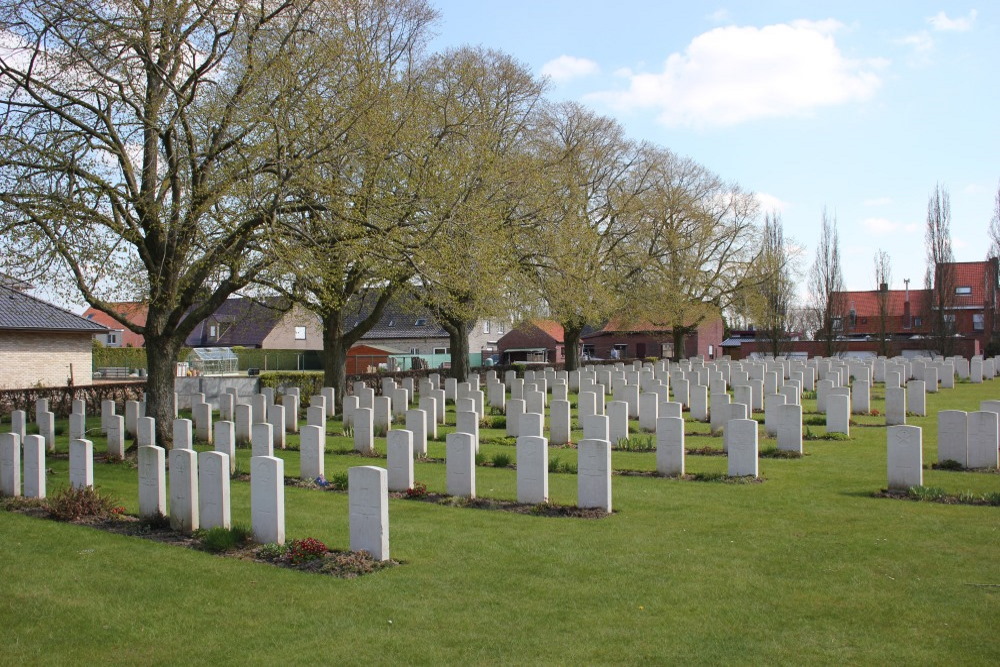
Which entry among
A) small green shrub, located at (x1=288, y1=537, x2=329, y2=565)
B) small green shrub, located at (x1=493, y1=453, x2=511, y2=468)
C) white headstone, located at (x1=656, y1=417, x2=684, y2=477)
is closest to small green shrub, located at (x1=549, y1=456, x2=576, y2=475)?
small green shrub, located at (x1=493, y1=453, x2=511, y2=468)

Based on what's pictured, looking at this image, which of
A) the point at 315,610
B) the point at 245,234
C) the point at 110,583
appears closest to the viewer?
the point at 315,610

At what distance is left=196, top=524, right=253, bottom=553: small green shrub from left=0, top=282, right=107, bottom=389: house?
24.6 metres

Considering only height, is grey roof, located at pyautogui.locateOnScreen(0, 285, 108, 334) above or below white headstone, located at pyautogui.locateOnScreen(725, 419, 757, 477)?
above

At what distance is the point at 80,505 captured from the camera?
1023cm

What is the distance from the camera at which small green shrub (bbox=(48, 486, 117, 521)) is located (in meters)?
10.2

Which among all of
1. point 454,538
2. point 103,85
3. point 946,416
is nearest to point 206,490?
point 454,538

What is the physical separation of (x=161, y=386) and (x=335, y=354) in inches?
344

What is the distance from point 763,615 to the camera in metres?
6.16

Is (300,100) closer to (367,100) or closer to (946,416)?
(367,100)

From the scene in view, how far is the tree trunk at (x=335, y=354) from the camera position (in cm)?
2341

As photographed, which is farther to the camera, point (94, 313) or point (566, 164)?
point (94, 313)

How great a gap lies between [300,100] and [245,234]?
244 centimetres

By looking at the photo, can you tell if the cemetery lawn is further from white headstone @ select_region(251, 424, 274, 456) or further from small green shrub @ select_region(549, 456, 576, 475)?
white headstone @ select_region(251, 424, 274, 456)

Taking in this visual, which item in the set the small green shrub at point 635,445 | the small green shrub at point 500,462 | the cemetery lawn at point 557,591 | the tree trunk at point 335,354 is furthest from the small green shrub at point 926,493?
the tree trunk at point 335,354
